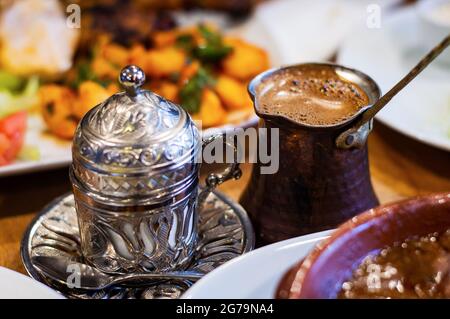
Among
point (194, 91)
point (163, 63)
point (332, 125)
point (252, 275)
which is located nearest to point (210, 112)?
point (194, 91)

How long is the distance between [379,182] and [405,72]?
0.51 metres

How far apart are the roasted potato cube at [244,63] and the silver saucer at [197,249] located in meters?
0.54

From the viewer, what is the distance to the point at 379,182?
1.37 metres

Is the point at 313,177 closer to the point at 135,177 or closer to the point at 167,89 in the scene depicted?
the point at 135,177

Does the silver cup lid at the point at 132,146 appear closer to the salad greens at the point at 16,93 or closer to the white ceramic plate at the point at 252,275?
the white ceramic plate at the point at 252,275

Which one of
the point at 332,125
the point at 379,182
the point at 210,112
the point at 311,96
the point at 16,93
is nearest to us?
the point at 332,125

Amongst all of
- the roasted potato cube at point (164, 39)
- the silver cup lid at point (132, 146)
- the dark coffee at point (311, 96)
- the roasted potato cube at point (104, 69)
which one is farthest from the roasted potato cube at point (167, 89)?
the silver cup lid at point (132, 146)

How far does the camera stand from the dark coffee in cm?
103

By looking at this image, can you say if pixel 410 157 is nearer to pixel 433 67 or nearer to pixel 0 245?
pixel 433 67

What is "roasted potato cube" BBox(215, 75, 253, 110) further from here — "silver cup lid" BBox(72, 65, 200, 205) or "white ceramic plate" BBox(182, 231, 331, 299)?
"white ceramic plate" BBox(182, 231, 331, 299)

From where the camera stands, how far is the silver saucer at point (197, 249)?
100cm

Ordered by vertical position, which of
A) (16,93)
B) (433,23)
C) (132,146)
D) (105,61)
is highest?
(132,146)

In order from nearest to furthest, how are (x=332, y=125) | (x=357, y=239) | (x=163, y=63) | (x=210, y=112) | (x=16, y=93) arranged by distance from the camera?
1. (x=357, y=239)
2. (x=332, y=125)
3. (x=210, y=112)
4. (x=163, y=63)
5. (x=16, y=93)

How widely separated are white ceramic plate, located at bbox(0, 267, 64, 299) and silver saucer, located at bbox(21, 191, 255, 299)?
0.23 ft
